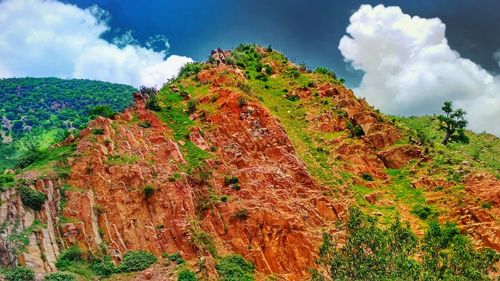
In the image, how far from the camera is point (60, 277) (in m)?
40.0

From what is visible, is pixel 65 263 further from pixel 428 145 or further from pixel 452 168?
pixel 428 145

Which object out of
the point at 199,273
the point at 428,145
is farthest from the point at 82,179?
the point at 428,145

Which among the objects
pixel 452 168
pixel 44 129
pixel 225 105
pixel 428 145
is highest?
pixel 44 129

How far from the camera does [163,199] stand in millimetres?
50406

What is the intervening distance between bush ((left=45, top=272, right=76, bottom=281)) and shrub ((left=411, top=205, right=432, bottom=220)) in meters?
34.8

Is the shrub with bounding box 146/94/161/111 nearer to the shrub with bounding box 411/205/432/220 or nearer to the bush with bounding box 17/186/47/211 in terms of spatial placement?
the bush with bounding box 17/186/47/211

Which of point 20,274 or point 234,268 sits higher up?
point 20,274

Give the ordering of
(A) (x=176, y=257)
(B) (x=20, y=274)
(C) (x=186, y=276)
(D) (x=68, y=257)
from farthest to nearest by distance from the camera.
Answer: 1. (A) (x=176, y=257)
2. (C) (x=186, y=276)
3. (D) (x=68, y=257)
4. (B) (x=20, y=274)

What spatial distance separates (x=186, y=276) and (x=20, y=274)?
1256 cm

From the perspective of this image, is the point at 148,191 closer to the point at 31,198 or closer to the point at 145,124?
the point at 31,198

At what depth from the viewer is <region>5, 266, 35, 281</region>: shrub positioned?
3777 cm

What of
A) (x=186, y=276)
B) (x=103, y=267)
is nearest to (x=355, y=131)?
(x=186, y=276)

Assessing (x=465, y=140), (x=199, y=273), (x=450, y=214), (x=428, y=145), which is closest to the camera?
(x=199, y=273)

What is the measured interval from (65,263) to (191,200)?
13533 mm
